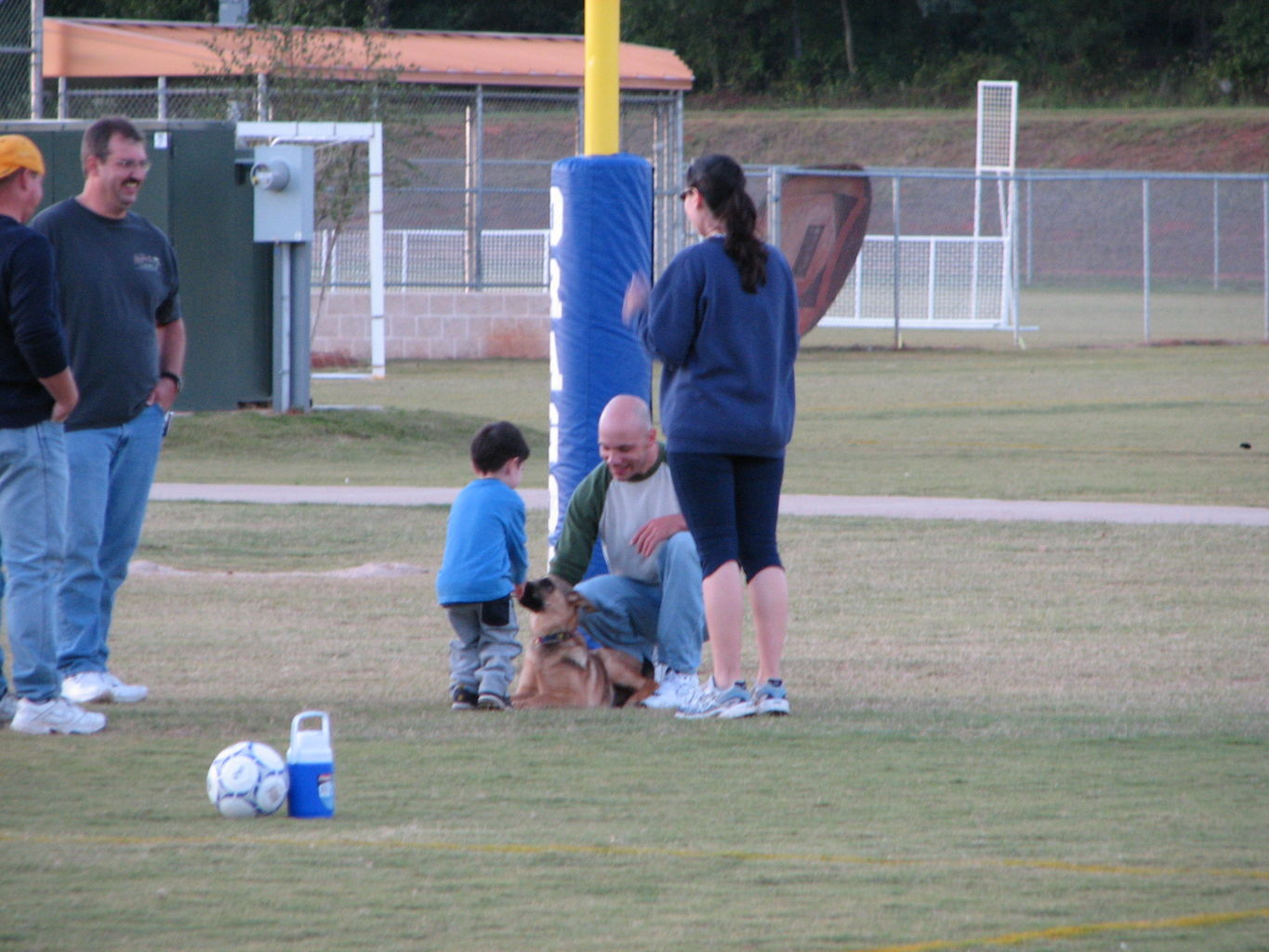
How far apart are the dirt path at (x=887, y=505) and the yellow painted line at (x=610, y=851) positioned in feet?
24.6

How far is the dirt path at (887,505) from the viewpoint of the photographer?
39.4 feet

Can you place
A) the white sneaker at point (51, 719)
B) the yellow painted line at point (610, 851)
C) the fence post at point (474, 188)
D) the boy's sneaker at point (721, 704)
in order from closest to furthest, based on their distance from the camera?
the yellow painted line at point (610, 851) < the white sneaker at point (51, 719) < the boy's sneaker at point (721, 704) < the fence post at point (474, 188)

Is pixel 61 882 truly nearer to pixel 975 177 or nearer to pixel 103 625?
pixel 103 625

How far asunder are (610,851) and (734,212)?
238 cm

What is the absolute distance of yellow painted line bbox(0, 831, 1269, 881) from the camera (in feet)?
14.9

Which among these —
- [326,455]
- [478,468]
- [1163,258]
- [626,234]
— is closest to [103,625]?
[478,468]

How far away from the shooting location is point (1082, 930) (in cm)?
405

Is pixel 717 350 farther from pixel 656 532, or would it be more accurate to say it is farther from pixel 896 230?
pixel 896 230

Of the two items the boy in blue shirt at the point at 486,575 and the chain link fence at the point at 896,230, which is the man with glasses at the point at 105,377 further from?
the chain link fence at the point at 896,230

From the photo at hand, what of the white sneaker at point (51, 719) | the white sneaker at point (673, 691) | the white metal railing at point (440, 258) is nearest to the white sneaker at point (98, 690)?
the white sneaker at point (51, 719)

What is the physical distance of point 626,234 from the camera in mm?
7395

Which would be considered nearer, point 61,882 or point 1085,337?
point 61,882

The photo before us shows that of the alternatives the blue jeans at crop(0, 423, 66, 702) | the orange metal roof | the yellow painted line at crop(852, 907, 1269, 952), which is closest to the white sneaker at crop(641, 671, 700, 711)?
the blue jeans at crop(0, 423, 66, 702)

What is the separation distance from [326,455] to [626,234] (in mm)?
8832
